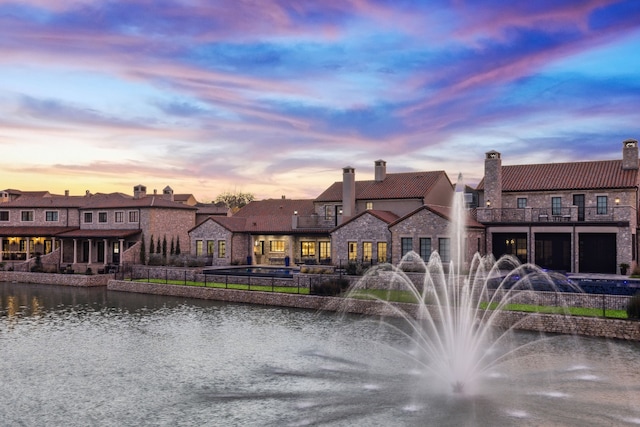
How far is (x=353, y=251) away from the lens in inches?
1794

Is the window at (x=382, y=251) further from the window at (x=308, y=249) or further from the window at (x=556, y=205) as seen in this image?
the window at (x=556, y=205)

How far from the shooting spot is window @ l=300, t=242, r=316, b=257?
171 ft

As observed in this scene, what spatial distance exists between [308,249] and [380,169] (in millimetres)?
10156

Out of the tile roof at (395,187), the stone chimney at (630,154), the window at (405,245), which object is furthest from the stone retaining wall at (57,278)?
the stone chimney at (630,154)

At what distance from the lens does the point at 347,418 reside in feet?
48.5

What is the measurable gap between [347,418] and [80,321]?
2042cm

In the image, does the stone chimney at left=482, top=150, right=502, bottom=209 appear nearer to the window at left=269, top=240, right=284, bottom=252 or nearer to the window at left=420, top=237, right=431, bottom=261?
the window at left=420, top=237, right=431, bottom=261

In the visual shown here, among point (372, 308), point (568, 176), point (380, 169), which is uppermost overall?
point (380, 169)

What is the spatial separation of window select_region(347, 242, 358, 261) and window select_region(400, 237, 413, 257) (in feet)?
14.2

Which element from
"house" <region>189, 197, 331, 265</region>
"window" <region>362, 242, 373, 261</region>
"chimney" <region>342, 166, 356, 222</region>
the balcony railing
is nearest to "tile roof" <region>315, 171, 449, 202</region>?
→ "chimney" <region>342, 166, 356, 222</region>

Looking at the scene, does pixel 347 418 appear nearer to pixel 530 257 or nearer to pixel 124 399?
pixel 124 399

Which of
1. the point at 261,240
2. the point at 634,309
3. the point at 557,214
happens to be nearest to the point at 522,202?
the point at 557,214

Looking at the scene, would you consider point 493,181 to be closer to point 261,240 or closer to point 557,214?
point 557,214

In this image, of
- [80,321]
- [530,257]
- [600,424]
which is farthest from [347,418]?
[530,257]
